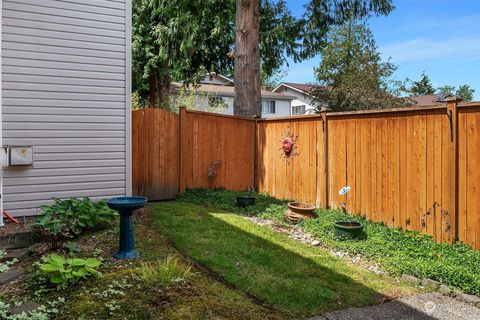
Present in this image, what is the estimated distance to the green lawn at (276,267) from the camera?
10.6ft

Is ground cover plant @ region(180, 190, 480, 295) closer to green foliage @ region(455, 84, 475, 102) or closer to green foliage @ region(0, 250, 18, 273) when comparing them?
green foliage @ region(0, 250, 18, 273)

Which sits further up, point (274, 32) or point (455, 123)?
point (274, 32)

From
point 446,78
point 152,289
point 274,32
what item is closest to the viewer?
point 152,289

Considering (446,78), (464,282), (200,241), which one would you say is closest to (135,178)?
(200,241)

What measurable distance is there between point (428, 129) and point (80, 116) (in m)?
4.70

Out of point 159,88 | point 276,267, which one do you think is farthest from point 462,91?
point 276,267

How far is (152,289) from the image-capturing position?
2885 millimetres

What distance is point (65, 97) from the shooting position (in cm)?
530

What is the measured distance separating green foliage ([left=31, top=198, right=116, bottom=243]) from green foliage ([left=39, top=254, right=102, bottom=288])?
36.7 inches

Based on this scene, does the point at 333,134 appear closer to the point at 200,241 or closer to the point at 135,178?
the point at 200,241

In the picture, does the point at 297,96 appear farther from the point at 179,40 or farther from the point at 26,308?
the point at 26,308

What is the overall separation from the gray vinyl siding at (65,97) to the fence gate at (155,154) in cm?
105

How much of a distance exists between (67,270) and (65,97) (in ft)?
10.4

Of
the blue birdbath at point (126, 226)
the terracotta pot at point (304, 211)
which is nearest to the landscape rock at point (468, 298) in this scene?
the terracotta pot at point (304, 211)
